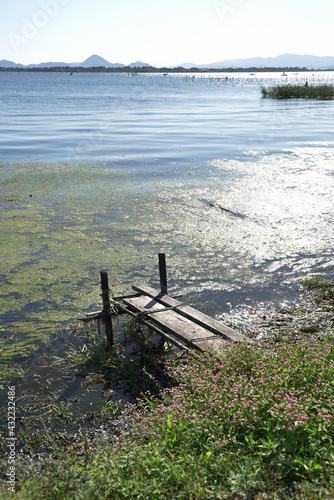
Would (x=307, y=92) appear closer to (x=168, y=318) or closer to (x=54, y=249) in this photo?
(x=54, y=249)

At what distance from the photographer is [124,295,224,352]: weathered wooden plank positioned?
633cm

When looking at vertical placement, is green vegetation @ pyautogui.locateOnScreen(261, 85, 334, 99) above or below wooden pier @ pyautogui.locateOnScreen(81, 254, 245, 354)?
above

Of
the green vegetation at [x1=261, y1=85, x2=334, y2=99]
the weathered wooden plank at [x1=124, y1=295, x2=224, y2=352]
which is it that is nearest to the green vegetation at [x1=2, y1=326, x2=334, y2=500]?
the weathered wooden plank at [x1=124, y1=295, x2=224, y2=352]

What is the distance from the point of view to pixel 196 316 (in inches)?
282

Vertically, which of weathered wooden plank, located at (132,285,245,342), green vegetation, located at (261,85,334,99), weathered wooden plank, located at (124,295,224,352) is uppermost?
green vegetation, located at (261,85,334,99)

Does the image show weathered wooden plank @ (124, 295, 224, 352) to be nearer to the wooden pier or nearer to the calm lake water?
the wooden pier

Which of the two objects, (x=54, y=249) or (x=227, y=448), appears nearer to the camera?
(x=227, y=448)

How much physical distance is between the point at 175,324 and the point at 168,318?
0.27 m

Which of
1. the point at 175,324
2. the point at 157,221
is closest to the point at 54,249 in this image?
the point at 157,221

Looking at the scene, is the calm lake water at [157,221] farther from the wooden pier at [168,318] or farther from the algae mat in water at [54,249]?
the wooden pier at [168,318]

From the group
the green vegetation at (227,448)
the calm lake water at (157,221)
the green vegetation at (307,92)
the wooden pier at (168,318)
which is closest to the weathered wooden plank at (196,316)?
the wooden pier at (168,318)

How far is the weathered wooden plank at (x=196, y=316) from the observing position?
6494 millimetres

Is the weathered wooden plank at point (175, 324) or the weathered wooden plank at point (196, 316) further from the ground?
the weathered wooden plank at point (196, 316)

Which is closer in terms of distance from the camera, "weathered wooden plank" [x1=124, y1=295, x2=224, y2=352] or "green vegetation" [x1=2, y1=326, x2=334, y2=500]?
"green vegetation" [x1=2, y1=326, x2=334, y2=500]
